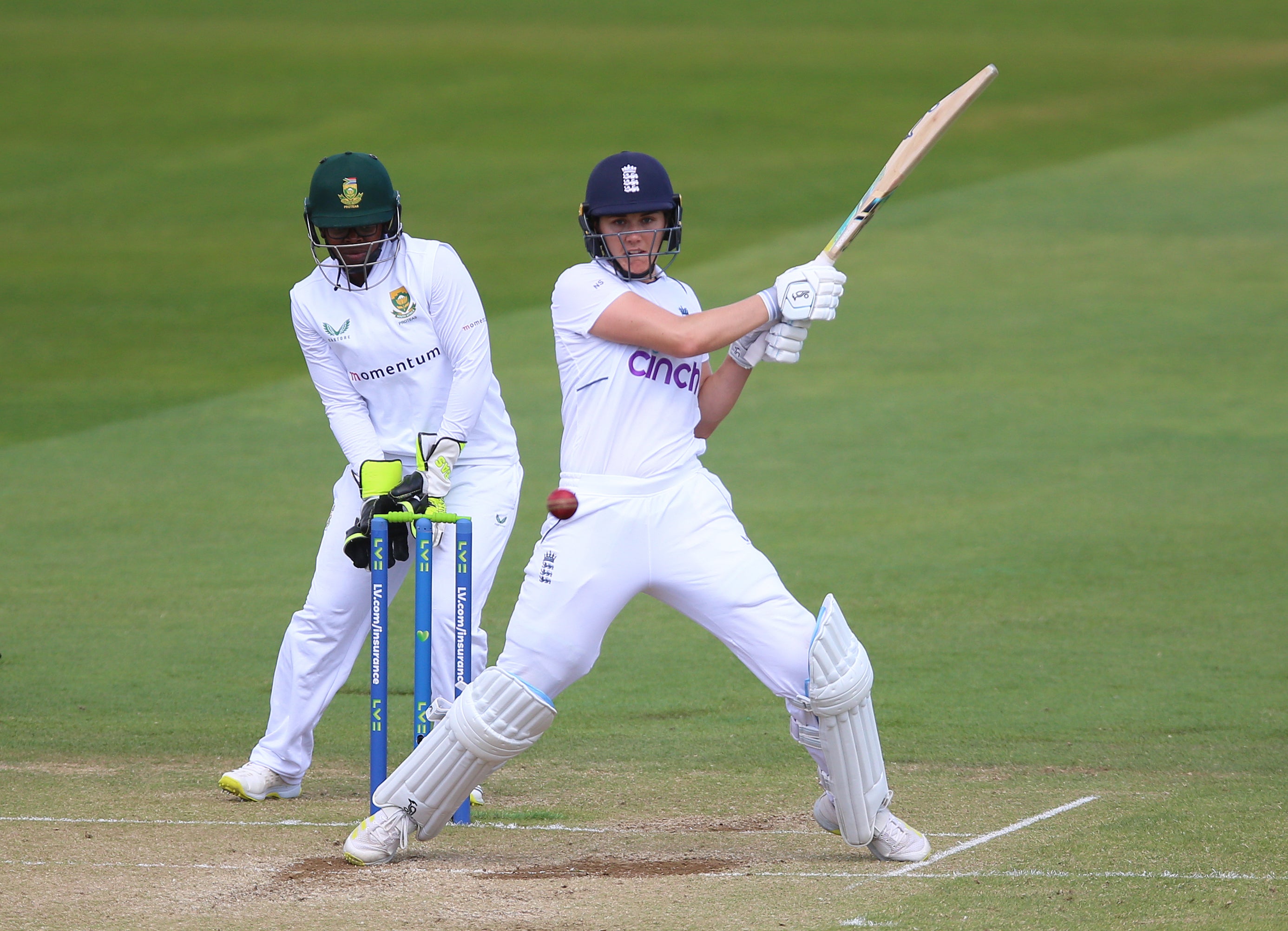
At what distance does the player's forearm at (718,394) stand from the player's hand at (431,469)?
3.23 ft

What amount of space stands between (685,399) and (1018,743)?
2513 mm

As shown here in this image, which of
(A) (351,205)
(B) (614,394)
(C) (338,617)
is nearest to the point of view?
(B) (614,394)

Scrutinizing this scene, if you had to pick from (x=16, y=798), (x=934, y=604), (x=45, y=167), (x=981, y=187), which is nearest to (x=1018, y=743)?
(x=934, y=604)

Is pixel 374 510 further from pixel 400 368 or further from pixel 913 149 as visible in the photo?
pixel 913 149

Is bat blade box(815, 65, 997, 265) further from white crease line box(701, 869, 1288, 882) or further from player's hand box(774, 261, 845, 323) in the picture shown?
white crease line box(701, 869, 1288, 882)

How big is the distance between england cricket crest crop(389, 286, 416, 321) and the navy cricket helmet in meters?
1.02

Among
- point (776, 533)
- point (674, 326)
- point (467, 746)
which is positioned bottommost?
point (467, 746)

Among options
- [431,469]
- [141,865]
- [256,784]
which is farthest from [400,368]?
[141,865]

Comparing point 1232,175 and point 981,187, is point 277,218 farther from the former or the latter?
point 1232,175

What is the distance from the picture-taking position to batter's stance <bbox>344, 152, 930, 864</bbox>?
4848mm

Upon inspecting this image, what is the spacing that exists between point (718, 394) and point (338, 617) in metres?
1.70

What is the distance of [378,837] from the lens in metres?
5.00

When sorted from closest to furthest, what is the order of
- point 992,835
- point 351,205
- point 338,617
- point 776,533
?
1. point 992,835
2. point 351,205
3. point 338,617
4. point 776,533

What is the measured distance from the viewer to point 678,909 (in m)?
4.51
